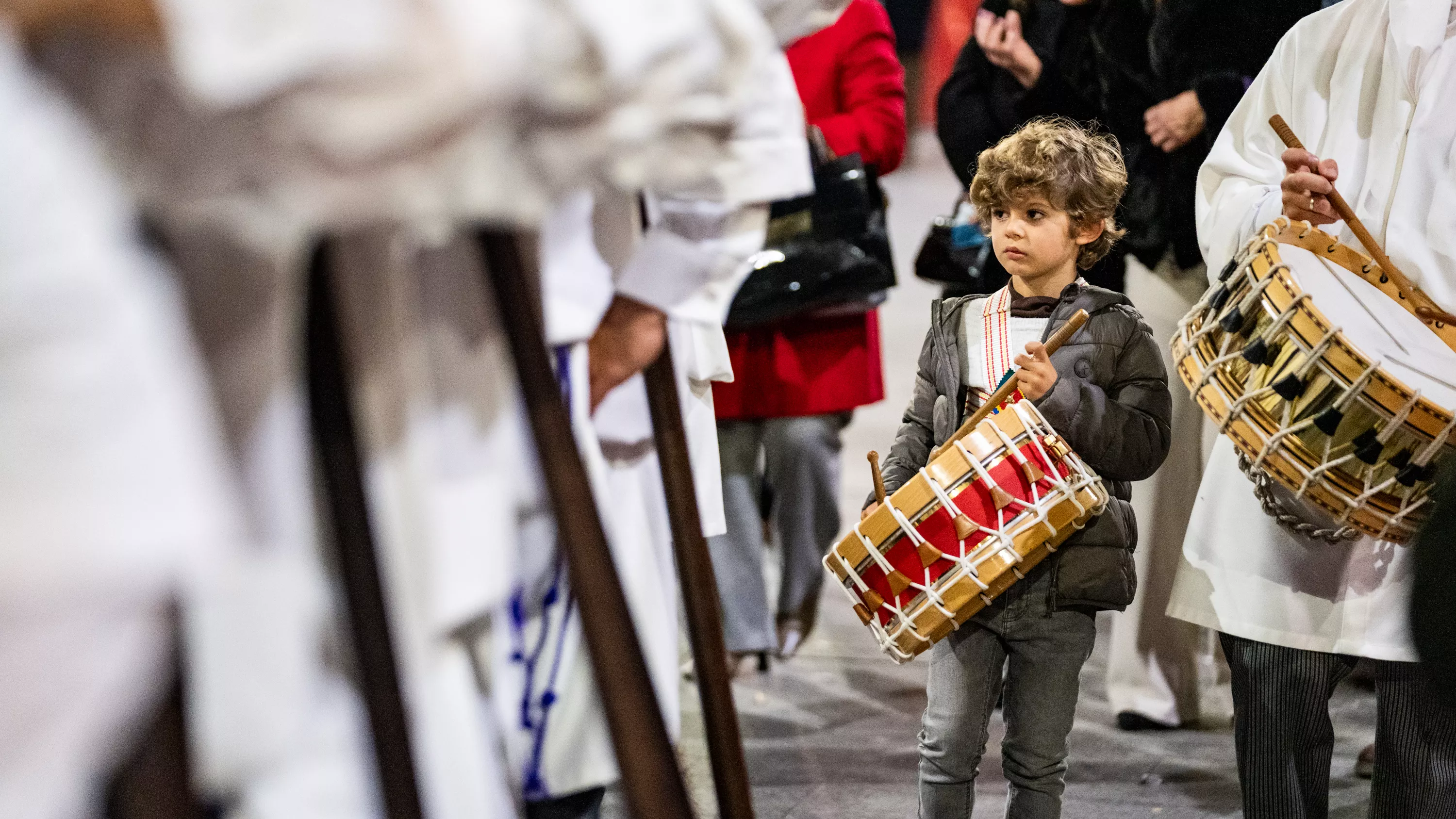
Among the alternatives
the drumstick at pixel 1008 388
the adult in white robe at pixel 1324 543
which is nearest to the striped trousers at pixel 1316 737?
the adult in white robe at pixel 1324 543

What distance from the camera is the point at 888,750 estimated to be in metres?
3.42

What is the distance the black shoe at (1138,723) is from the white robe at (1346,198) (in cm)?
89

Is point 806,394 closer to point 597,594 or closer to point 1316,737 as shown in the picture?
point 1316,737

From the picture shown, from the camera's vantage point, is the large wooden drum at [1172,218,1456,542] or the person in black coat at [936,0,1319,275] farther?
the person in black coat at [936,0,1319,275]

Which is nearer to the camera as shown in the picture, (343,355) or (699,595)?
(343,355)

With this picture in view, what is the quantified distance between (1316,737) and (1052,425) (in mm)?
747

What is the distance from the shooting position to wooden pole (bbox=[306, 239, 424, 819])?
42.8 inches

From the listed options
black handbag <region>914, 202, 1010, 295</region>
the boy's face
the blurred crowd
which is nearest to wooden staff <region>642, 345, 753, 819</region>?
the blurred crowd

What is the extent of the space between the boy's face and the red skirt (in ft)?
4.66

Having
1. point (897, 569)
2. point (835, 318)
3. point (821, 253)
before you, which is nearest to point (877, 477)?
point (897, 569)

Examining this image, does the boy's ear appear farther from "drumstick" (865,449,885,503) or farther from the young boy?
"drumstick" (865,449,885,503)

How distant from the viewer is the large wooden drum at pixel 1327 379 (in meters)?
2.06

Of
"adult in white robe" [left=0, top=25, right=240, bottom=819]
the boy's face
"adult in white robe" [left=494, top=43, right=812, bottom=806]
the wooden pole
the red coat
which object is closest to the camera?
"adult in white robe" [left=0, top=25, right=240, bottom=819]

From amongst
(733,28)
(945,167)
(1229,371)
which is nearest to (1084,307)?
(1229,371)
